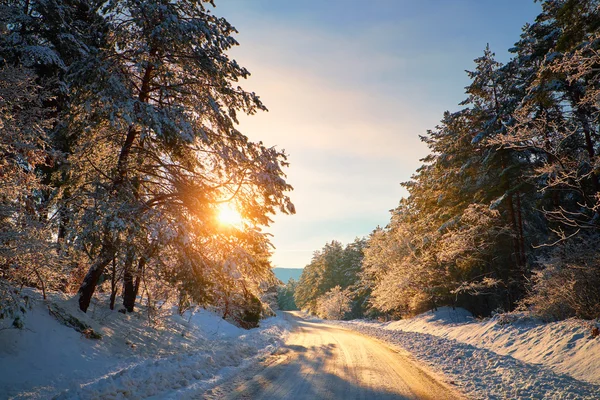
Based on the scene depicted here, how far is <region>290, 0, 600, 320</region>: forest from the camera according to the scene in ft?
32.4

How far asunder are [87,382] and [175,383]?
1736mm

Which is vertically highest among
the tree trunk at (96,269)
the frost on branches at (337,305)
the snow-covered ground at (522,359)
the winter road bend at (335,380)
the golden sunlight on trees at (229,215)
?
the golden sunlight on trees at (229,215)

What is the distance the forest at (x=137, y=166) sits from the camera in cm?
729

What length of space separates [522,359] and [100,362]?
508 inches

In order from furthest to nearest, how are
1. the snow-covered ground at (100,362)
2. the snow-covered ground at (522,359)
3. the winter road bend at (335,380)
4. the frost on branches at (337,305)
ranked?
1. the frost on branches at (337,305)
2. the snow-covered ground at (522,359)
3. the winter road bend at (335,380)
4. the snow-covered ground at (100,362)

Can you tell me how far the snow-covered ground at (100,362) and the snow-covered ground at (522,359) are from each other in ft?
21.1

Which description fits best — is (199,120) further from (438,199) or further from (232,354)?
(438,199)

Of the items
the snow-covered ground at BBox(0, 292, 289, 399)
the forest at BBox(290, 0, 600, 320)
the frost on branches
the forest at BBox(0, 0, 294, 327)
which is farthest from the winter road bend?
the frost on branches

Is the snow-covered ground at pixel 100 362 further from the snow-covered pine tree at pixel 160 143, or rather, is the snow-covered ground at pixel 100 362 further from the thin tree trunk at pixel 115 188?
the snow-covered pine tree at pixel 160 143

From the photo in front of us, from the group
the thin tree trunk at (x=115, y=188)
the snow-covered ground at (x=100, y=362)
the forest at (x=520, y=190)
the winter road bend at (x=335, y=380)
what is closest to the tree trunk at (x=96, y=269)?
the thin tree trunk at (x=115, y=188)

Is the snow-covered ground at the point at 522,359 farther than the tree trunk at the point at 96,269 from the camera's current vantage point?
No

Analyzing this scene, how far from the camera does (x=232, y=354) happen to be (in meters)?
10.9

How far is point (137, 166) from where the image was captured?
367 inches

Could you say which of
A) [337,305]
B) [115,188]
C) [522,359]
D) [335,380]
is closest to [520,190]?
[522,359]
